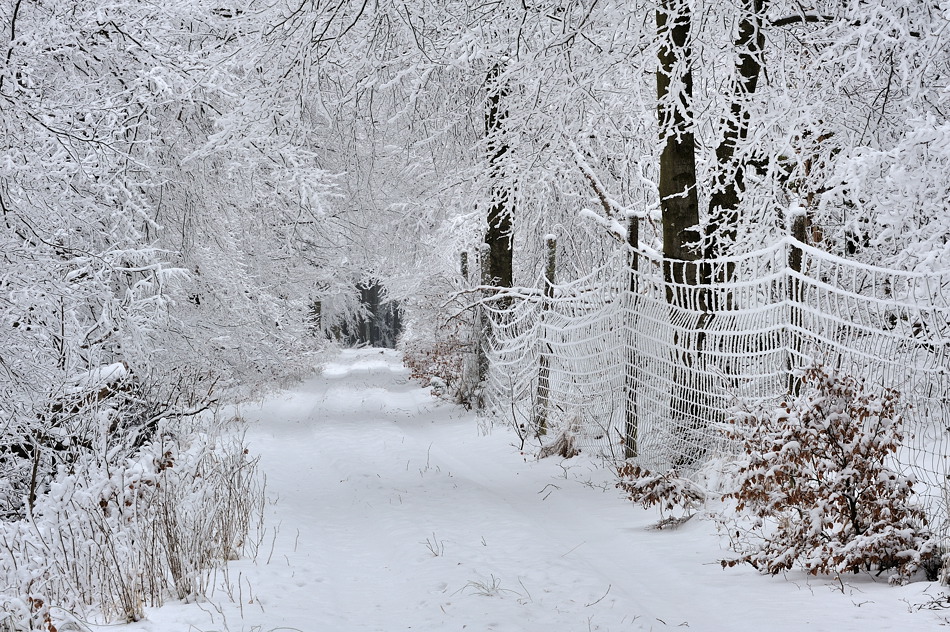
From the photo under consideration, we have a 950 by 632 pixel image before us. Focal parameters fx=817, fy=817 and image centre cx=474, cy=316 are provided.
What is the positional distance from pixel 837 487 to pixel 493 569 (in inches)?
82.6

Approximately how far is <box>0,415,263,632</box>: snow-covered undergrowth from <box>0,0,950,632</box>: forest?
28 mm

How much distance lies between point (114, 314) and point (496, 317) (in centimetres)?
792

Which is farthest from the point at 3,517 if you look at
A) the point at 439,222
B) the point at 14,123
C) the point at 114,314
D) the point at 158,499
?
the point at 439,222

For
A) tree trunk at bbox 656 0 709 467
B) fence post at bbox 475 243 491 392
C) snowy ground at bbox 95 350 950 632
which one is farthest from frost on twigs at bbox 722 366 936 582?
fence post at bbox 475 243 491 392

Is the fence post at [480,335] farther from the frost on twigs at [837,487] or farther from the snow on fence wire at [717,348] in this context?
the frost on twigs at [837,487]

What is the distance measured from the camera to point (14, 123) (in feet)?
17.2

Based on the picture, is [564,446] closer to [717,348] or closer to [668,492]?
[668,492]

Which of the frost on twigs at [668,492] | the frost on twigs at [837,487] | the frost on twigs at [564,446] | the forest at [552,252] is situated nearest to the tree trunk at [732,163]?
the forest at [552,252]

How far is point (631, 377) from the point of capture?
7785mm

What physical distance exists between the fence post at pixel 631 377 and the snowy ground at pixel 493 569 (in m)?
0.49

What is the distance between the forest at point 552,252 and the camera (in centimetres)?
462

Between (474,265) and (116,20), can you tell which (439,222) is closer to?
(474,265)

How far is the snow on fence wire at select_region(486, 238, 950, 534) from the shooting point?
4.57 m

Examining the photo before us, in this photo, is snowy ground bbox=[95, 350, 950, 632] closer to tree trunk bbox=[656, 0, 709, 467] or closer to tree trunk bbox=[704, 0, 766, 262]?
tree trunk bbox=[656, 0, 709, 467]
